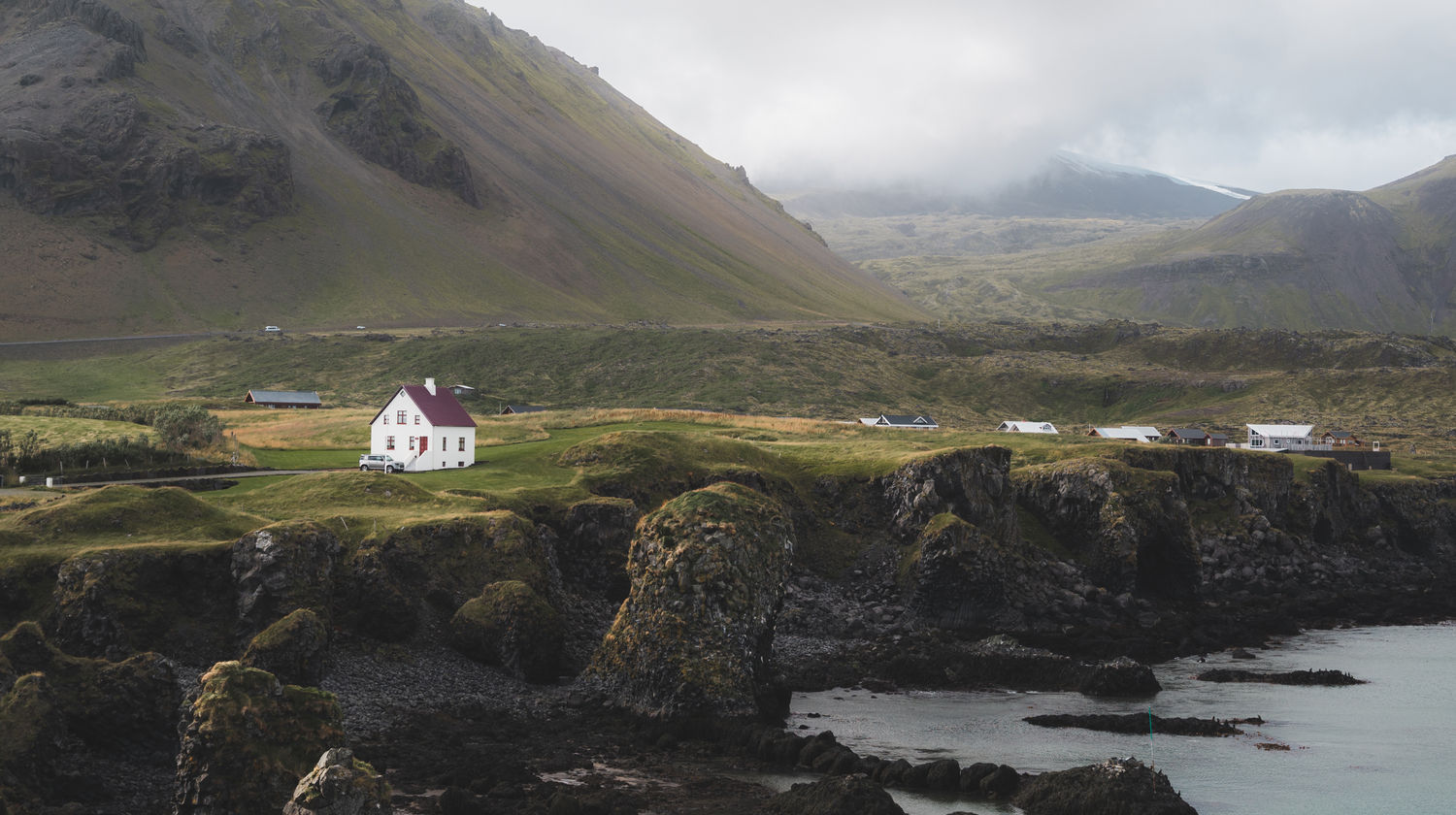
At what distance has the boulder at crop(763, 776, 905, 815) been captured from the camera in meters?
26.9

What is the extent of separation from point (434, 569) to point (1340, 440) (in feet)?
346

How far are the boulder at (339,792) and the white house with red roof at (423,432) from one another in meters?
40.6

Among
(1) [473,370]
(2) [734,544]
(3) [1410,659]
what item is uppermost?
(1) [473,370]

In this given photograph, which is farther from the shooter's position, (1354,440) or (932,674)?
(1354,440)

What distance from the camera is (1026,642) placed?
51.4m

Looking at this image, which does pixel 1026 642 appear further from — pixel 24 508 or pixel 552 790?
pixel 24 508

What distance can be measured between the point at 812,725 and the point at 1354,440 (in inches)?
3980

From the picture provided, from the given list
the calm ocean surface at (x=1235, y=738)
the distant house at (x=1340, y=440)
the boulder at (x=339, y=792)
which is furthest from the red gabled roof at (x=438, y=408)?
the distant house at (x=1340, y=440)

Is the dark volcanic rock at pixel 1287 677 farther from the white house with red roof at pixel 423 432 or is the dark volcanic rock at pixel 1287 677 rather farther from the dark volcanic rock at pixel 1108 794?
the white house with red roof at pixel 423 432

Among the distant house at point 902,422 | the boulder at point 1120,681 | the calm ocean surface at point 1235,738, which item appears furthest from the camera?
the distant house at point 902,422

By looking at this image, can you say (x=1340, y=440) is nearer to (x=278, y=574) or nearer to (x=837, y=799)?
(x=837, y=799)

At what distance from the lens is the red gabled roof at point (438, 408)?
206 ft

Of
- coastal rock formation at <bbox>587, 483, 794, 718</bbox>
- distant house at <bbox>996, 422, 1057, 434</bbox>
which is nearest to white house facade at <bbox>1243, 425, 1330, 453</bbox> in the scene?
distant house at <bbox>996, 422, 1057, 434</bbox>

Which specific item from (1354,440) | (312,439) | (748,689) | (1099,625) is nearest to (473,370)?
(312,439)
